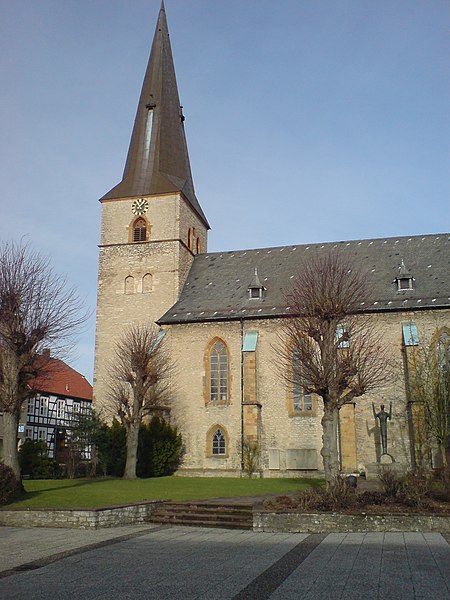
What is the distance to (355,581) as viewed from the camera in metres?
8.27

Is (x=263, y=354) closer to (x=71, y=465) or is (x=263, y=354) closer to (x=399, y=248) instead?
(x=399, y=248)

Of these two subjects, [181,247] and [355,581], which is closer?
[355,581]

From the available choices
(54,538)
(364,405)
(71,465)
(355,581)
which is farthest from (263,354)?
(355,581)

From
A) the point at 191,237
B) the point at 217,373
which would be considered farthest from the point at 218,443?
the point at 191,237

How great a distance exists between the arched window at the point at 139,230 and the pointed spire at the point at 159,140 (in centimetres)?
169

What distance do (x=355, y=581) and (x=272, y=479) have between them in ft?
59.0

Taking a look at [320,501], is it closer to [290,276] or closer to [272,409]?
[272,409]

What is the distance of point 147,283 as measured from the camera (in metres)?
33.1

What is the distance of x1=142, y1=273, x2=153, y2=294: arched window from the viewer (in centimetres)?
3294

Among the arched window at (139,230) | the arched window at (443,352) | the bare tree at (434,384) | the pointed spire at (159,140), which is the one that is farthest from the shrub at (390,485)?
the pointed spire at (159,140)

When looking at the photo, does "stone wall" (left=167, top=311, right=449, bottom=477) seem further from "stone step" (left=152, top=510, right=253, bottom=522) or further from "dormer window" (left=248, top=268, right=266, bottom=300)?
"stone step" (left=152, top=510, right=253, bottom=522)

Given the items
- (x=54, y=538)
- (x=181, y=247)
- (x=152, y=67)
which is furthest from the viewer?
(x=152, y=67)

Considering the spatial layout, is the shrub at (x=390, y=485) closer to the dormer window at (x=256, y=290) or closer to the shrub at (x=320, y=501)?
the shrub at (x=320, y=501)

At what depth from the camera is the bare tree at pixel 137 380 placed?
85.2 feet
